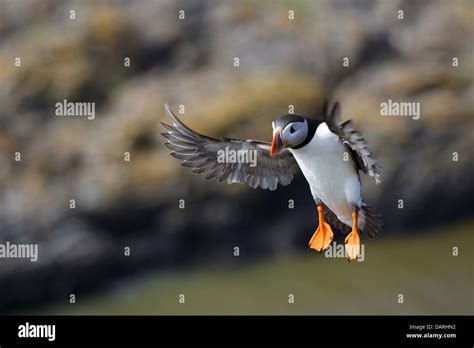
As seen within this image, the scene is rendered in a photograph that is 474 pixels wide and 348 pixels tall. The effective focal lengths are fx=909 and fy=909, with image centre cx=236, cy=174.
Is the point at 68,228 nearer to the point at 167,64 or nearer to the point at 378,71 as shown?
the point at 167,64

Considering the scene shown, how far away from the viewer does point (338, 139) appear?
6.23 meters

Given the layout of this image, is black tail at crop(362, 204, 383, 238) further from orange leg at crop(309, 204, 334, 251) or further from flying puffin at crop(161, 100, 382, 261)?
orange leg at crop(309, 204, 334, 251)

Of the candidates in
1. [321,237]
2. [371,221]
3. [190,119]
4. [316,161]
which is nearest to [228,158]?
[316,161]

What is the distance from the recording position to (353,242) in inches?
245

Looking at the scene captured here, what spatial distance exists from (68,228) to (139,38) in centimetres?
326

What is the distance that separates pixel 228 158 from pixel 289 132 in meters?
0.86

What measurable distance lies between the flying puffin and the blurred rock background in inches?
193

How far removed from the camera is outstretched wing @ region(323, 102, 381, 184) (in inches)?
222

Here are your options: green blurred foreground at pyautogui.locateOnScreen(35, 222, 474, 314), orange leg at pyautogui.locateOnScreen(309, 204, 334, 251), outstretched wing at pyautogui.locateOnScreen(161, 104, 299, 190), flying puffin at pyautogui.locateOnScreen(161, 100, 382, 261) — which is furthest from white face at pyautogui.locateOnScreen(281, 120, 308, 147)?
green blurred foreground at pyautogui.locateOnScreen(35, 222, 474, 314)

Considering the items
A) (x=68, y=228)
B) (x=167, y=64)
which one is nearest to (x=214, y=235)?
(x=68, y=228)


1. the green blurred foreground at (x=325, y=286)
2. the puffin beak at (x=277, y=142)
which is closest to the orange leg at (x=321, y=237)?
the puffin beak at (x=277, y=142)

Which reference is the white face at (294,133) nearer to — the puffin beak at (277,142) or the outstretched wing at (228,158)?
the puffin beak at (277,142)

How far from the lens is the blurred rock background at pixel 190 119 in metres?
11.8
